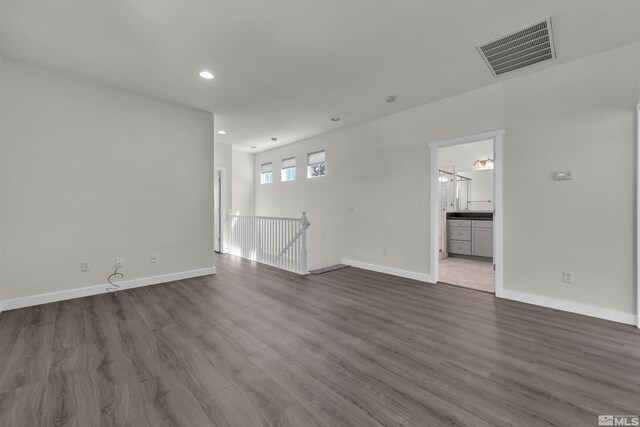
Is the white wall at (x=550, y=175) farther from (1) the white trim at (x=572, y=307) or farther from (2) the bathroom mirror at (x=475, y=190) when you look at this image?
(2) the bathroom mirror at (x=475, y=190)

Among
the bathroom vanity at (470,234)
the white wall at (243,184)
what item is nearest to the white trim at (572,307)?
the bathroom vanity at (470,234)

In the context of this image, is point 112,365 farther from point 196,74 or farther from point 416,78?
point 416,78

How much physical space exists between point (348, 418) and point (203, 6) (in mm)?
3123

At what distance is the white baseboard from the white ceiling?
2.75 meters

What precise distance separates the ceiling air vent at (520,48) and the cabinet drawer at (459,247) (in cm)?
401

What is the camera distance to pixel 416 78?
11.1ft

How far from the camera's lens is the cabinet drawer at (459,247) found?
6137 millimetres

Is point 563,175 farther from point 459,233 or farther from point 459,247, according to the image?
point 459,247

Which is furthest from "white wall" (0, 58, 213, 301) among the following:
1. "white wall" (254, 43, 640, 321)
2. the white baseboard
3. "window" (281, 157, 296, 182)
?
"white wall" (254, 43, 640, 321)

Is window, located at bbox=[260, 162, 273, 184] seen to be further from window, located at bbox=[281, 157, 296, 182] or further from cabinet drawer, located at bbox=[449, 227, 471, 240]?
cabinet drawer, located at bbox=[449, 227, 471, 240]

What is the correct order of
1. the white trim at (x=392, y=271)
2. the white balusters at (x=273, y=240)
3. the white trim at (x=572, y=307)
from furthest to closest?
1. the white balusters at (x=273, y=240)
2. the white trim at (x=392, y=271)
3. the white trim at (x=572, y=307)

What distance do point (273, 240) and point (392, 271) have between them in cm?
244

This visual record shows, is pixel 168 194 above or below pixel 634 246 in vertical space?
above

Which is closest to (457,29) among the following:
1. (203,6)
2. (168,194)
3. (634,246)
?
(203,6)
